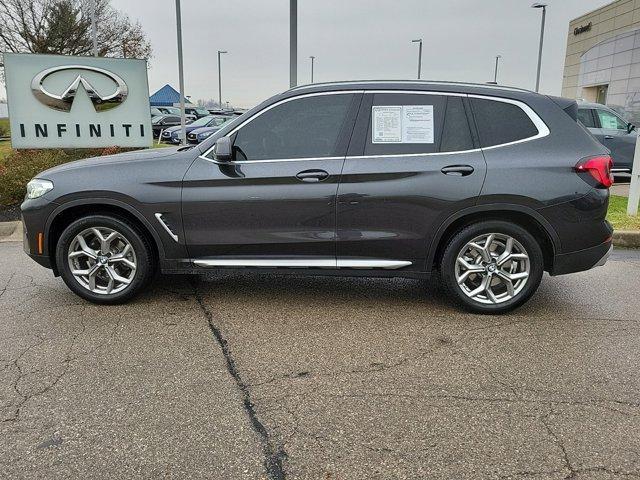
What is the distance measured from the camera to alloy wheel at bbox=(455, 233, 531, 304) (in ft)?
14.1

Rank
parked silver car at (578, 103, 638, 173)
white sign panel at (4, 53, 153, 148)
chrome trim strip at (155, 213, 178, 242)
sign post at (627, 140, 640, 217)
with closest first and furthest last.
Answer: chrome trim strip at (155, 213, 178, 242) < sign post at (627, 140, 640, 217) < white sign panel at (4, 53, 153, 148) < parked silver car at (578, 103, 638, 173)

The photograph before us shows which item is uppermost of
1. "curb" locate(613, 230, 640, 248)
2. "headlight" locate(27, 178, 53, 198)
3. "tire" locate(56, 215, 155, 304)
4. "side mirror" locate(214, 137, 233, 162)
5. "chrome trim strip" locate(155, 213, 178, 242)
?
"side mirror" locate(214, 137, 233, 162)

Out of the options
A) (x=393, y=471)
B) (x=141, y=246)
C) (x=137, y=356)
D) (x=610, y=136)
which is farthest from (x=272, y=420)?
(x=610, y=136)

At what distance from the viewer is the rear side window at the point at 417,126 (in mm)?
4258

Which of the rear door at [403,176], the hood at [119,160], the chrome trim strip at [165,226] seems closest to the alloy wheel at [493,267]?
the rear door at [403,176]

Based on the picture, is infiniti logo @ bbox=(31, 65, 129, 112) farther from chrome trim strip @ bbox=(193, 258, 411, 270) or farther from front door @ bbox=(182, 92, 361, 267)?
chrome trim strip @ bbox=(193, 258, 411, 270)

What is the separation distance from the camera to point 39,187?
4461 mm

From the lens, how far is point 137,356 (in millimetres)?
3623

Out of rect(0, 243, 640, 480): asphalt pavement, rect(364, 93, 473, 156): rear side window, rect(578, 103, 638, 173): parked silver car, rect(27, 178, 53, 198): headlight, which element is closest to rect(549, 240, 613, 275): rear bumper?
rect(0, 243, 640, 480): asphalt pavement

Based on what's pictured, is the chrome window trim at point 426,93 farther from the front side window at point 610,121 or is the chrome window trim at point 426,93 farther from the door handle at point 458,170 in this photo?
the front side window at point 610,121

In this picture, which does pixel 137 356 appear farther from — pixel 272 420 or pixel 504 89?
pixel 504 89

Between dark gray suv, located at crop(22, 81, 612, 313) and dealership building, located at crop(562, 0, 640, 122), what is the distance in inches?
1093

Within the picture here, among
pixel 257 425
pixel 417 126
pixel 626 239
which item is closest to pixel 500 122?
pixel 417 126

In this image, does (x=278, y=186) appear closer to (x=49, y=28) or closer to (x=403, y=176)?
(x=403, y=176)
